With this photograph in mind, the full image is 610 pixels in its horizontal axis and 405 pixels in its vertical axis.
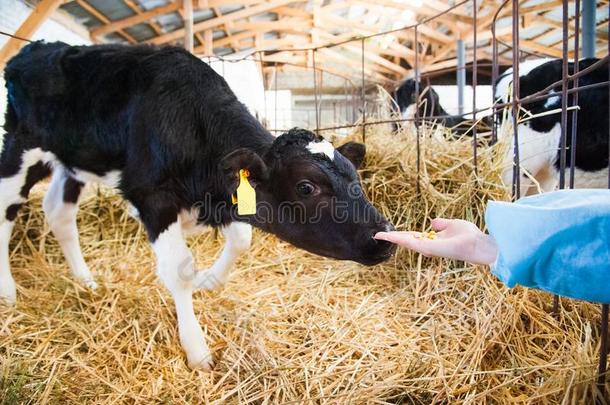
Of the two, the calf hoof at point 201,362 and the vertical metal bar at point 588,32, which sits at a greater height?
the vertical metal bar at point 588,32

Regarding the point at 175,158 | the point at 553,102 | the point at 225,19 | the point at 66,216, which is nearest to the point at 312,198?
the point at 175,158

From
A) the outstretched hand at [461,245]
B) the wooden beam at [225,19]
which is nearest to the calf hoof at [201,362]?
the outstretched hand at [461,245]

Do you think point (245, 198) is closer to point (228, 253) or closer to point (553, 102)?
point (228, 253)

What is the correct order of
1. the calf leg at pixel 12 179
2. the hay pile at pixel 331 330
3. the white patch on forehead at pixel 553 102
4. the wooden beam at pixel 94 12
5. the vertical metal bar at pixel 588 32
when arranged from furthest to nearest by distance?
the wooden beam at pixel 94 12 < the vertical metal bar at pixel 588 32 < the white patch on forehead at pixel 553 102 < the calf leg at pixel 12 179 < the hay pile at pixel 331 330

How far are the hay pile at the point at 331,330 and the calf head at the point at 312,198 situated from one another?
2.04 ft

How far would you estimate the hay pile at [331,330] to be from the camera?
7.16ft

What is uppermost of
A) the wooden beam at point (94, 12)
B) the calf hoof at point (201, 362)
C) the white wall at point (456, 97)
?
the wooden beam at point (94, 12)

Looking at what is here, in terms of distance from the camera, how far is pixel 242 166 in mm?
2318

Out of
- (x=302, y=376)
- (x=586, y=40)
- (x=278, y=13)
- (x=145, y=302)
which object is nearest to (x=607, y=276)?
(x=302, y=376)

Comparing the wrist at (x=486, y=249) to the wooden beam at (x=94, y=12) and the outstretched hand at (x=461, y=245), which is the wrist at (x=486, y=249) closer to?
the outstretched hand at (x=461, y=245)

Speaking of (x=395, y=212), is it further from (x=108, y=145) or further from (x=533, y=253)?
(x=533, y=253)

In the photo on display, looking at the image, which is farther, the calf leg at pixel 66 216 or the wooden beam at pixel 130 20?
the wooden beam at pixel 130 20

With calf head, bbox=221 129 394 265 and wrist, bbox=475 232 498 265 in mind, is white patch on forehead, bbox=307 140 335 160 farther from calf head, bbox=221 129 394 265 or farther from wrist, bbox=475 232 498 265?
wrist, bbox=475 232 498 265

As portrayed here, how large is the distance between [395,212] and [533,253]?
2.63 metres
